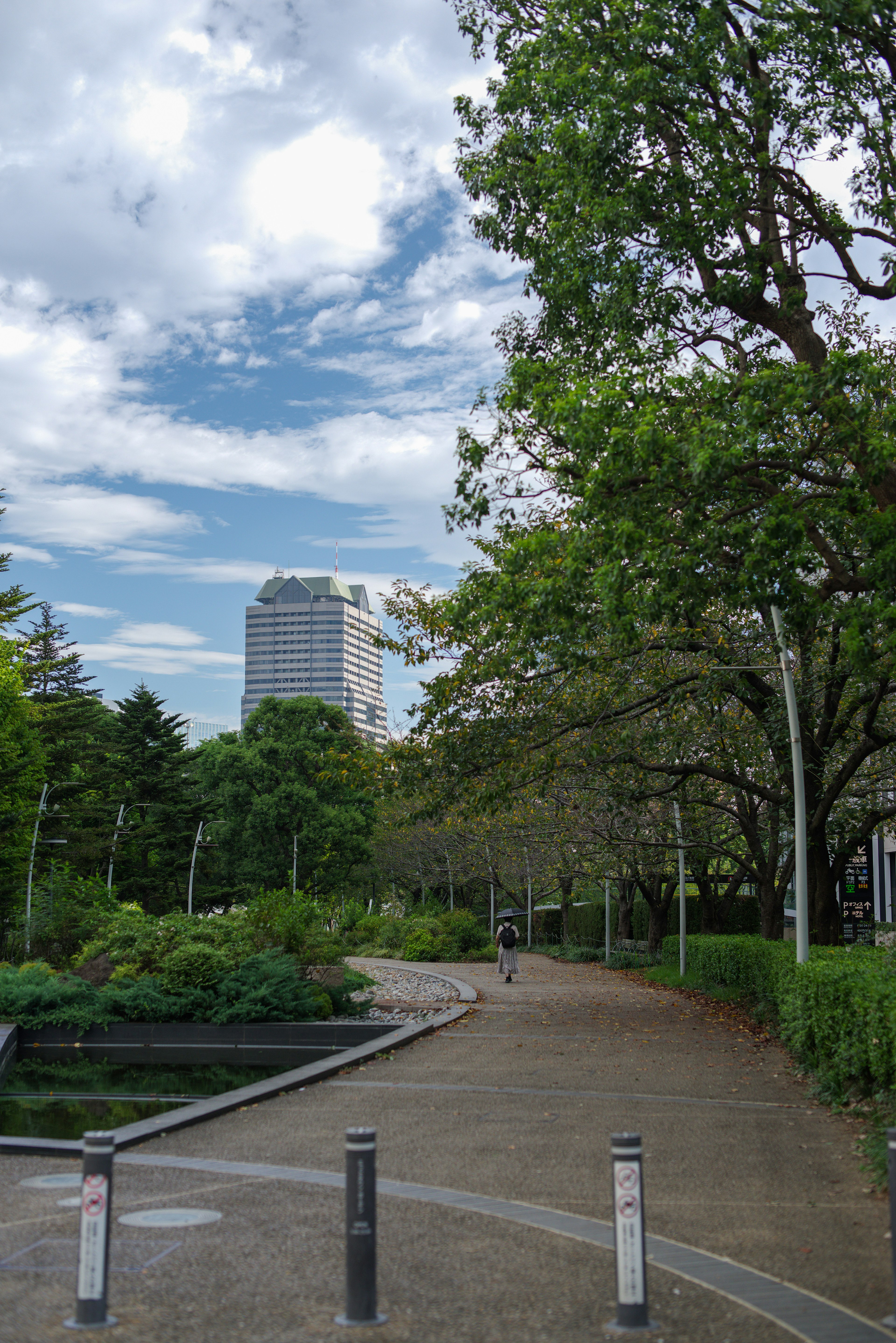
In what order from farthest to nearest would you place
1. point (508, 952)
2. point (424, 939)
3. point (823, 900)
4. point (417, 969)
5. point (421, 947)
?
point (424, 939) < point (421, 947) < point (417, 969) < point (508, 952) < point (823, 900)

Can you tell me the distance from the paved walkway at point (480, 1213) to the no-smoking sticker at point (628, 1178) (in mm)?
608

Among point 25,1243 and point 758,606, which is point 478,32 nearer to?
point 758,606

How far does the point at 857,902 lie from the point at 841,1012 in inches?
805

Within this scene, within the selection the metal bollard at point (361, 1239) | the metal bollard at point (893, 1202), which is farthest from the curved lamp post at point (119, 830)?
the metal bollard at point (893, 1202)

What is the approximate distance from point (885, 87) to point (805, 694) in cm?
895

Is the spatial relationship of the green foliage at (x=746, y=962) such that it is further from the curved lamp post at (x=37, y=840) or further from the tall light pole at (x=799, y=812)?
the curved lamp post at (x=37, y=840)

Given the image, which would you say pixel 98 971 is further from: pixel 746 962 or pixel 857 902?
pixel 857 902

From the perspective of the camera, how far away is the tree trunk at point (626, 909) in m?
41.9

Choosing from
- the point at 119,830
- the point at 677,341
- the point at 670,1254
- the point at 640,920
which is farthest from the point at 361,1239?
the point at 640,920

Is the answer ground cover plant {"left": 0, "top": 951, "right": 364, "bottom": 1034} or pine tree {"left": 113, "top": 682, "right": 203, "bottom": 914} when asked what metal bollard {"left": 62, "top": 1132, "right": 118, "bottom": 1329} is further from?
pine tree {"left": 113, "top": 682, "right": 203, "bottom": 914}

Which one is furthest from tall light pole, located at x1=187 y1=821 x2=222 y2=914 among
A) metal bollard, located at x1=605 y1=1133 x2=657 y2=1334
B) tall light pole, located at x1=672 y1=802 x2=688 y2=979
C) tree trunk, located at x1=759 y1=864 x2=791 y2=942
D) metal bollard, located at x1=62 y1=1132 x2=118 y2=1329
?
metal bollard, located at x1=605 y1=1133 x2=657 y2=1334

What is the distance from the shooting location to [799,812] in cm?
1577

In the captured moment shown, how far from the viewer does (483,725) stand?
16953mm

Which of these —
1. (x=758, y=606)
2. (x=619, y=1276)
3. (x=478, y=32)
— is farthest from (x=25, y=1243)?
(x=478, y=32)
